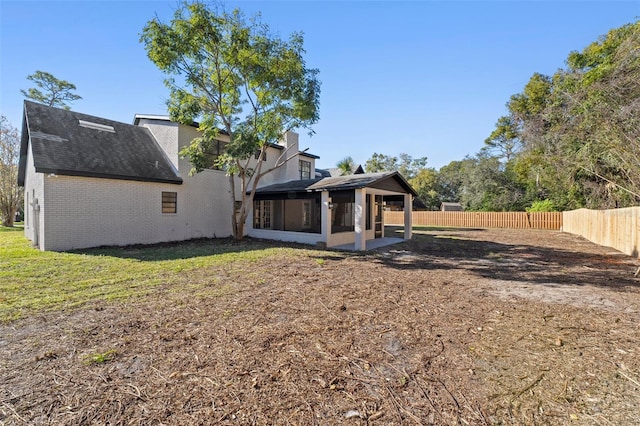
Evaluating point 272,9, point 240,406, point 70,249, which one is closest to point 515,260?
point 240,406

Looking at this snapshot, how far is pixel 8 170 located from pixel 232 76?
769 inches

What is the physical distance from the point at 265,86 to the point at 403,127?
10070 mm

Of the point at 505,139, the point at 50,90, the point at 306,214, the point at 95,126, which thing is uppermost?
the point at 50,90

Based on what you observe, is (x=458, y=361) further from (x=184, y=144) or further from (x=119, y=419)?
(x=184, y=144)

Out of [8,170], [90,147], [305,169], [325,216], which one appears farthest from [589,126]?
[8,170]

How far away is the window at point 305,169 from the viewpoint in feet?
65.6

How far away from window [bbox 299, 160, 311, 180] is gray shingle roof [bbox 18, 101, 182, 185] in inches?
332

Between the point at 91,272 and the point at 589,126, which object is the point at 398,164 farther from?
the point at 91,272

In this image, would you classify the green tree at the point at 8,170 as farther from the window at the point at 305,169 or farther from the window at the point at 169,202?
the window at the point at 305,169

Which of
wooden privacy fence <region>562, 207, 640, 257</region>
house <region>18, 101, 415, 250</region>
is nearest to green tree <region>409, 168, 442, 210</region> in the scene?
wooden privacy fence <region>562, 207, 640, 257</region>

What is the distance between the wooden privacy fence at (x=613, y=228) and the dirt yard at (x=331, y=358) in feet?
21.7

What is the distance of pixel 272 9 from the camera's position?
35.8 feet

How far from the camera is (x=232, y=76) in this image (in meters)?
12.0

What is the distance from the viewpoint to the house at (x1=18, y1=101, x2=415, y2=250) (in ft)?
34.4
